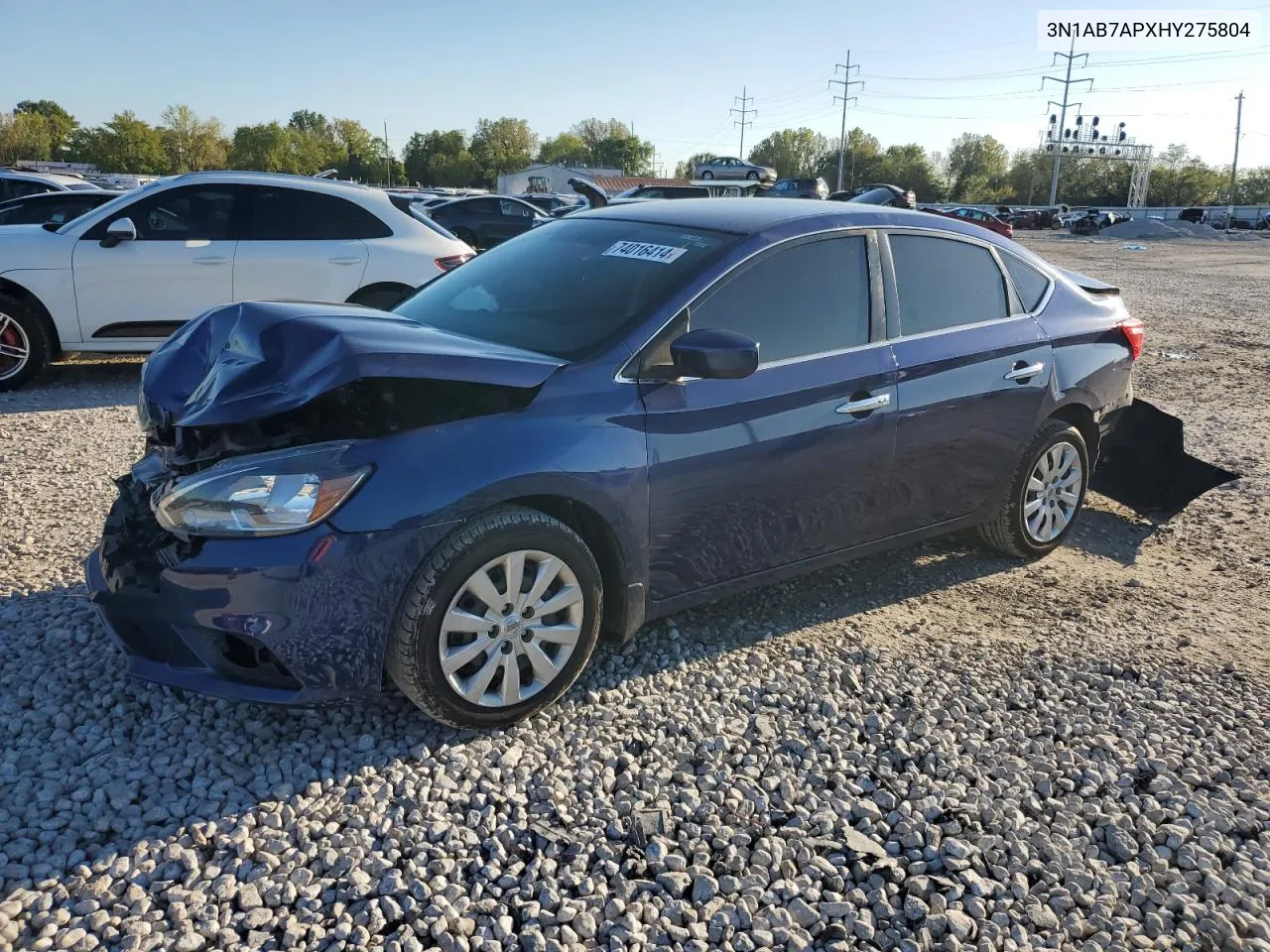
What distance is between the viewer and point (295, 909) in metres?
2.42

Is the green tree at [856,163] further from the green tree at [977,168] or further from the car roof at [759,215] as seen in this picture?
the car roof at [759,215]

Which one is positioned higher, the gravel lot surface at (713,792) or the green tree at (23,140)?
the green tree at (23,140)

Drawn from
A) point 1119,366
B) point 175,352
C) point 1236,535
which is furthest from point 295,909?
point 1236,535

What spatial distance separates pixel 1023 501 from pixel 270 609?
11.7ft

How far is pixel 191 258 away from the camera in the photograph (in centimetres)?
789

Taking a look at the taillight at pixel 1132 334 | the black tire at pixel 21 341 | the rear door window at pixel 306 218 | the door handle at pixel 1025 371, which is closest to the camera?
the door handle at pixel 1025 371

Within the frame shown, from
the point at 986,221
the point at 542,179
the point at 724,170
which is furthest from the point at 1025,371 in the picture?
the point at 542,179

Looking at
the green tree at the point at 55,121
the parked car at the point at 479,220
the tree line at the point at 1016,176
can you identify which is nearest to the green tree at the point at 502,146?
the tree line at the point at 1016,176

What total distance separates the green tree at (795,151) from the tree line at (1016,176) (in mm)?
3890

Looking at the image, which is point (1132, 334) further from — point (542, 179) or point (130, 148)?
point (130, 148)

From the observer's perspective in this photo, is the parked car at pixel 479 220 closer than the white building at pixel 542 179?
Yes

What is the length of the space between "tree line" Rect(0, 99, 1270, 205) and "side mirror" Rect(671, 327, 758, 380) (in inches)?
4391

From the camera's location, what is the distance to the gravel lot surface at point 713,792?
2.46m

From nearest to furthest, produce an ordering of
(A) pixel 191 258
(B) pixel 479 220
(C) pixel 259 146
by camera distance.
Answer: (A) pixel 191 258, (B) pixel 479 220, (C) pixel 259 146
